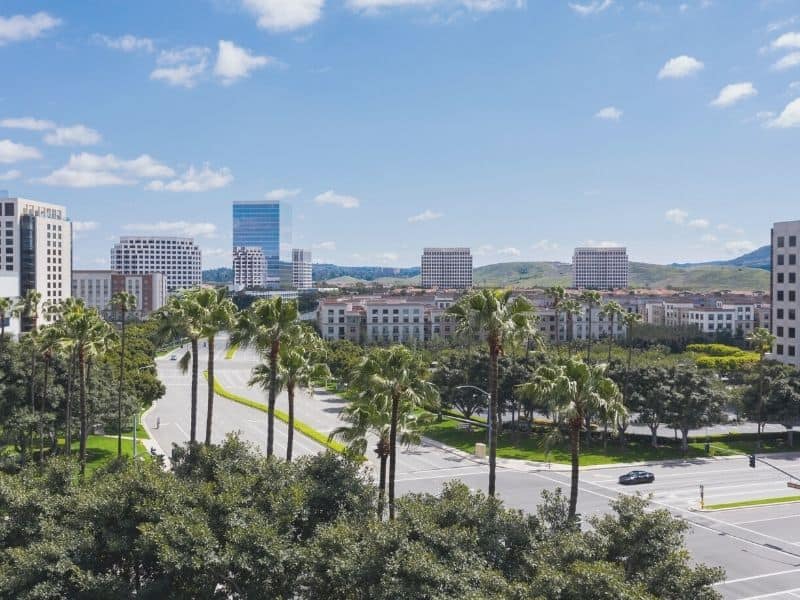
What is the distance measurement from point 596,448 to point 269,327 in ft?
132

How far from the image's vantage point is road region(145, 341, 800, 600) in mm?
34938

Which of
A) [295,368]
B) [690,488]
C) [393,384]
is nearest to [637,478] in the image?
[690,488]

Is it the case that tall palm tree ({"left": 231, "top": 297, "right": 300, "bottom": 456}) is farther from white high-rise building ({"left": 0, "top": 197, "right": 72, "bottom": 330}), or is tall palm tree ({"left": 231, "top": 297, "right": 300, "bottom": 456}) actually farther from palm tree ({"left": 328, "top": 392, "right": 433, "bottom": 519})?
white high-rise building ({"left": 0, "top": 197, "right": 72, "bottom": 330})

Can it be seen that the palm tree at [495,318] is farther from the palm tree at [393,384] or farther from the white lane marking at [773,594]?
the white lane marking at [773,594]

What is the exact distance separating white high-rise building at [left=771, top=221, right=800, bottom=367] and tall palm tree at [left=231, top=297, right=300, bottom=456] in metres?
72.9

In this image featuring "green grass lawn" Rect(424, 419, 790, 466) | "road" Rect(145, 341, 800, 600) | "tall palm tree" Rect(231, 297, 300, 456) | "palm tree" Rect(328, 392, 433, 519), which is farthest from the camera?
"green grass lawn" Rect(424, 419, 790, 466)

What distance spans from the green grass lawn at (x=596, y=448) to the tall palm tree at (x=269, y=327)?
1238 inches

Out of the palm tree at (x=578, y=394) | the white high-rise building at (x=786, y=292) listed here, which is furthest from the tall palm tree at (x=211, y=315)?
the white high-rise building at (x=786, y=292)

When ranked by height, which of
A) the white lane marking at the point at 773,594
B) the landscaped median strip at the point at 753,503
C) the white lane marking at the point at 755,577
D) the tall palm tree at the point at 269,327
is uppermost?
the tall palm tree at the point at 269,327

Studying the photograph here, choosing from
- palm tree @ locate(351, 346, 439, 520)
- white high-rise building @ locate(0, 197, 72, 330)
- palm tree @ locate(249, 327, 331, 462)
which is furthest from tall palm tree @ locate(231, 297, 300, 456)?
white high-rise building @ locate(0, 197, 72, 330)

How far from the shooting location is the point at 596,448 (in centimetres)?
6412

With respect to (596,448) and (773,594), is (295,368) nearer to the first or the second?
(773,594)

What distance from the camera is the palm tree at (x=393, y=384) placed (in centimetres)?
2908

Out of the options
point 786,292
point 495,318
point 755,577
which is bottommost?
point 755,577
